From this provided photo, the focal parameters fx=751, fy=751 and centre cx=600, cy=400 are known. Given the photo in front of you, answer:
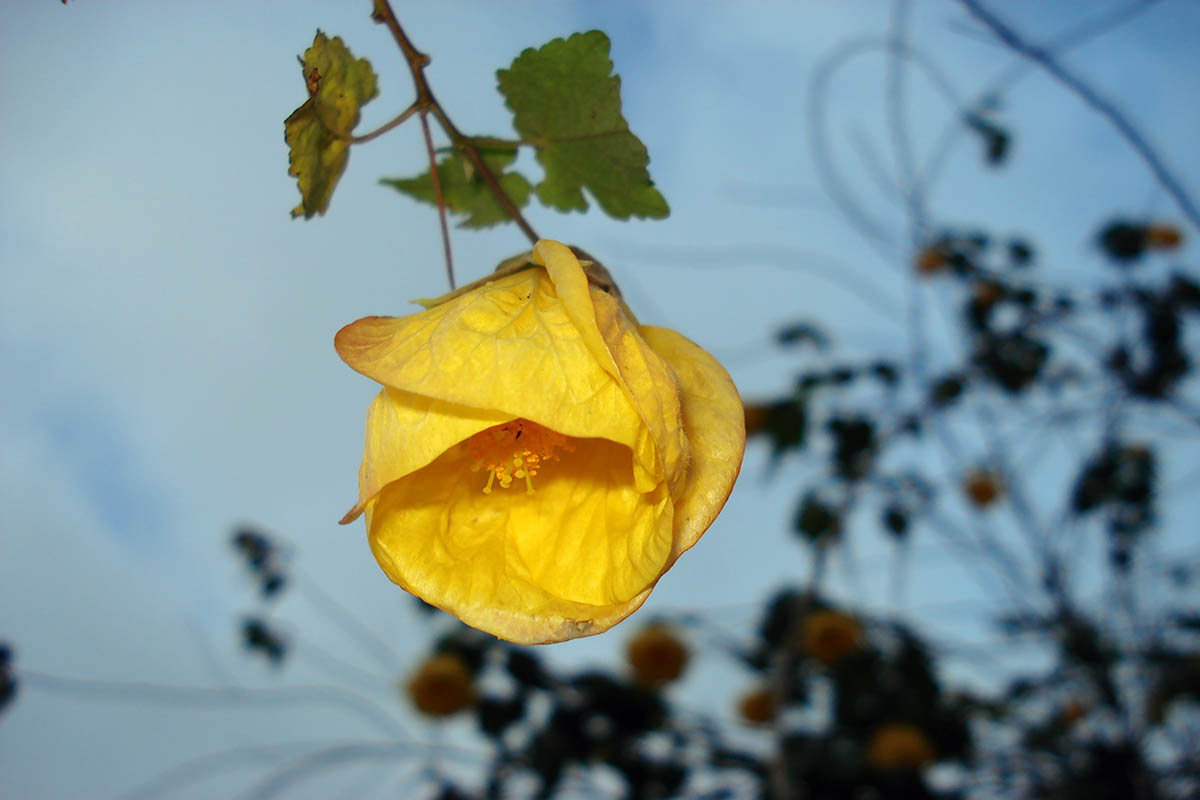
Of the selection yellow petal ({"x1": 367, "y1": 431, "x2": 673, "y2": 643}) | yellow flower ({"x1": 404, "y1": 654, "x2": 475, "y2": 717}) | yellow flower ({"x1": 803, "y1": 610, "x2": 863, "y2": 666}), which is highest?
yellow flower ({"x1": 803, "y1": 610, "x2": 863, "y2": 666})

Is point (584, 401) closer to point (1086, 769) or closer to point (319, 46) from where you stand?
point (319, 46)

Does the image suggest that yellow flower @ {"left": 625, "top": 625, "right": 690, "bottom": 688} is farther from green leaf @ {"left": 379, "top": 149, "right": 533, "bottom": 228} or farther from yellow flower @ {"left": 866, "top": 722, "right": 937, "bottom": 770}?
green leaf @ {"left": 379, "top": 149, "right": 533, "bottom": 228}

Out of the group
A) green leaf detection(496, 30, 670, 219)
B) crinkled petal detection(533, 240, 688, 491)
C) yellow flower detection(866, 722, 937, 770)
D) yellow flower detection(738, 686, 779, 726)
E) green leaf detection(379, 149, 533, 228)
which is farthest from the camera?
yellow flower detection(738, 686, 779, 726)

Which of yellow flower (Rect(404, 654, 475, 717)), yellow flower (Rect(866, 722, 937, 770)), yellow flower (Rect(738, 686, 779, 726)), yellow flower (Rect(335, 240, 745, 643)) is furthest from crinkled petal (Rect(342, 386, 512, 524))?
yellow flower (Rect(738, 686, 779, 726))

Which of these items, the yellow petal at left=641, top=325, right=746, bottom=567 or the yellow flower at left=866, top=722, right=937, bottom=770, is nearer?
the yellow petal at left=641, top=325, right=746, bottom=567

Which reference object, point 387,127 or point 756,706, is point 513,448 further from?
point 756,706

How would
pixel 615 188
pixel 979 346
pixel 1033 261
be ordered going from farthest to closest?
pixel 1033 261 → pixel 979 346 → pixel 615 188

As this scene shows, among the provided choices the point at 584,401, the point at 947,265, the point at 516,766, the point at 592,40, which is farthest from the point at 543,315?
the point at 947,265

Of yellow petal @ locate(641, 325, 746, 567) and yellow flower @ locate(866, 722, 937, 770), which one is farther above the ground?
yellow flower @ locate(866, 722, 937, 770)
